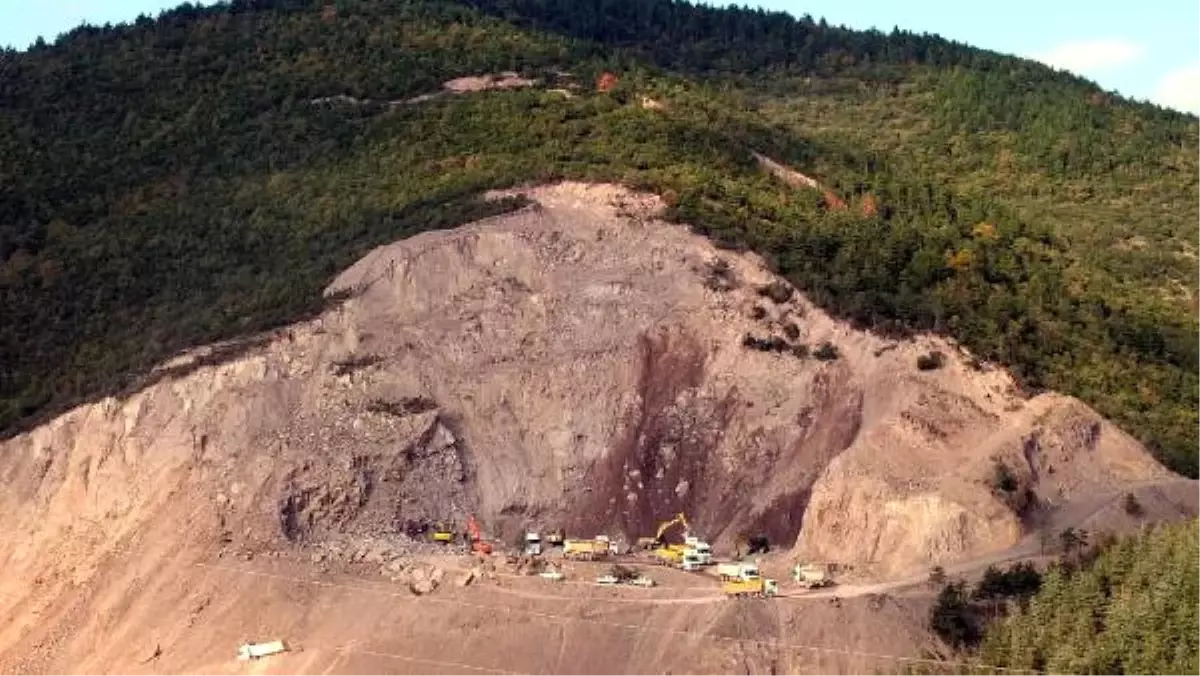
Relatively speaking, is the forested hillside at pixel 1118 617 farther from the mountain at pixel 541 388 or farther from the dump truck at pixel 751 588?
the dump truck at pixel 751 588

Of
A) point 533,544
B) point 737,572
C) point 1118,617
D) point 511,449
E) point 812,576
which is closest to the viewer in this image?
point 1118,617

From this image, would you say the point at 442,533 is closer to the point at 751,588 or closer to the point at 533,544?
the point at 533,544

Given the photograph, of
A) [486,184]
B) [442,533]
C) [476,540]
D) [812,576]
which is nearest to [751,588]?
[812,576]

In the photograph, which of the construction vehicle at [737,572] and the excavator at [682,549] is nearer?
the construction vehicle at [737,572]

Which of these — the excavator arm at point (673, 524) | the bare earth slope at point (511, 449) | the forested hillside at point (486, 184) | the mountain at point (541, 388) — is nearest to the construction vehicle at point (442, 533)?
the mountain at point (541, 388)

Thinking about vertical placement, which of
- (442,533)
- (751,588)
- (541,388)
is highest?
(541,388)

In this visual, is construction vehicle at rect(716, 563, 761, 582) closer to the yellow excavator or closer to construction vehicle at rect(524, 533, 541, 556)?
the yellow excavator

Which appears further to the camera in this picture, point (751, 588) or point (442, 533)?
point (442, 533)
